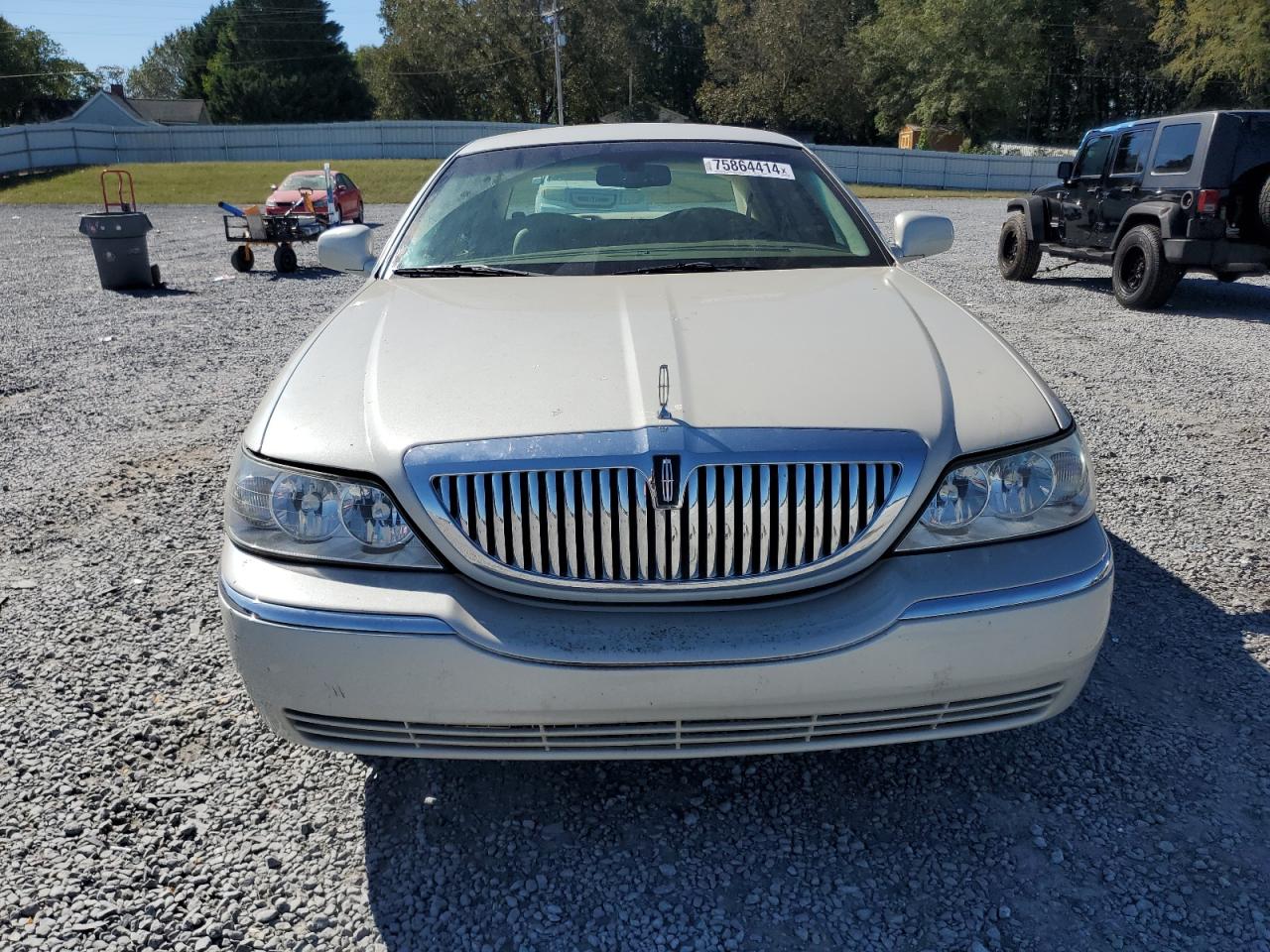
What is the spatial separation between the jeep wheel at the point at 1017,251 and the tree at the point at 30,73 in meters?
69.5

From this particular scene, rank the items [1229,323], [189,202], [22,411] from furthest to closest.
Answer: [189,202] → [1229,323] → [22,411]

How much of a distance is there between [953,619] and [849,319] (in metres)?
0.98

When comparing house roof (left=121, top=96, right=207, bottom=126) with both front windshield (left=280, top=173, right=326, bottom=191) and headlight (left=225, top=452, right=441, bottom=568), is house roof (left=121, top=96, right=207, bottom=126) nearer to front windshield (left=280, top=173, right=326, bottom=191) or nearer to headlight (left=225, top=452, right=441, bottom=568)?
front windshield (left=280, top=173, right=326, bottom=191)

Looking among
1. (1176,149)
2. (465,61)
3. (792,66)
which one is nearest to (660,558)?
(1176,149)

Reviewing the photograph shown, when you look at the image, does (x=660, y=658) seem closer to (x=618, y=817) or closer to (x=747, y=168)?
(x=618, y=817)

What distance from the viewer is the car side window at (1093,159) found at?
33.0ft

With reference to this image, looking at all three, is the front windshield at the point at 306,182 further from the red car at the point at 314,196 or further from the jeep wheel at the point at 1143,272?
the jeep wheel at the point at 1143,272

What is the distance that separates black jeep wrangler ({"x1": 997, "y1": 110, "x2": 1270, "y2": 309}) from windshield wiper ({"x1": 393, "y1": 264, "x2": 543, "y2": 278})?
7.65m

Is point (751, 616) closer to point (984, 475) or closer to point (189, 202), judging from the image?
point (984, 475)

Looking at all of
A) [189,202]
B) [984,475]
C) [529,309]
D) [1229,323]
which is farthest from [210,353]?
[189,202]

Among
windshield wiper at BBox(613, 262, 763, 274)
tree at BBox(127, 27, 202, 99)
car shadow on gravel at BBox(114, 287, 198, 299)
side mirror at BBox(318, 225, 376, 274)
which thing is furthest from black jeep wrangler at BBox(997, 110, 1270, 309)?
tree at BBox(127, 27, 202, 99)

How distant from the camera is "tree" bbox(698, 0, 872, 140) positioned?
165 feet

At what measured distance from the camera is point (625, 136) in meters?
3.80

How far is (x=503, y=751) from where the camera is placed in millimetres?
1988
